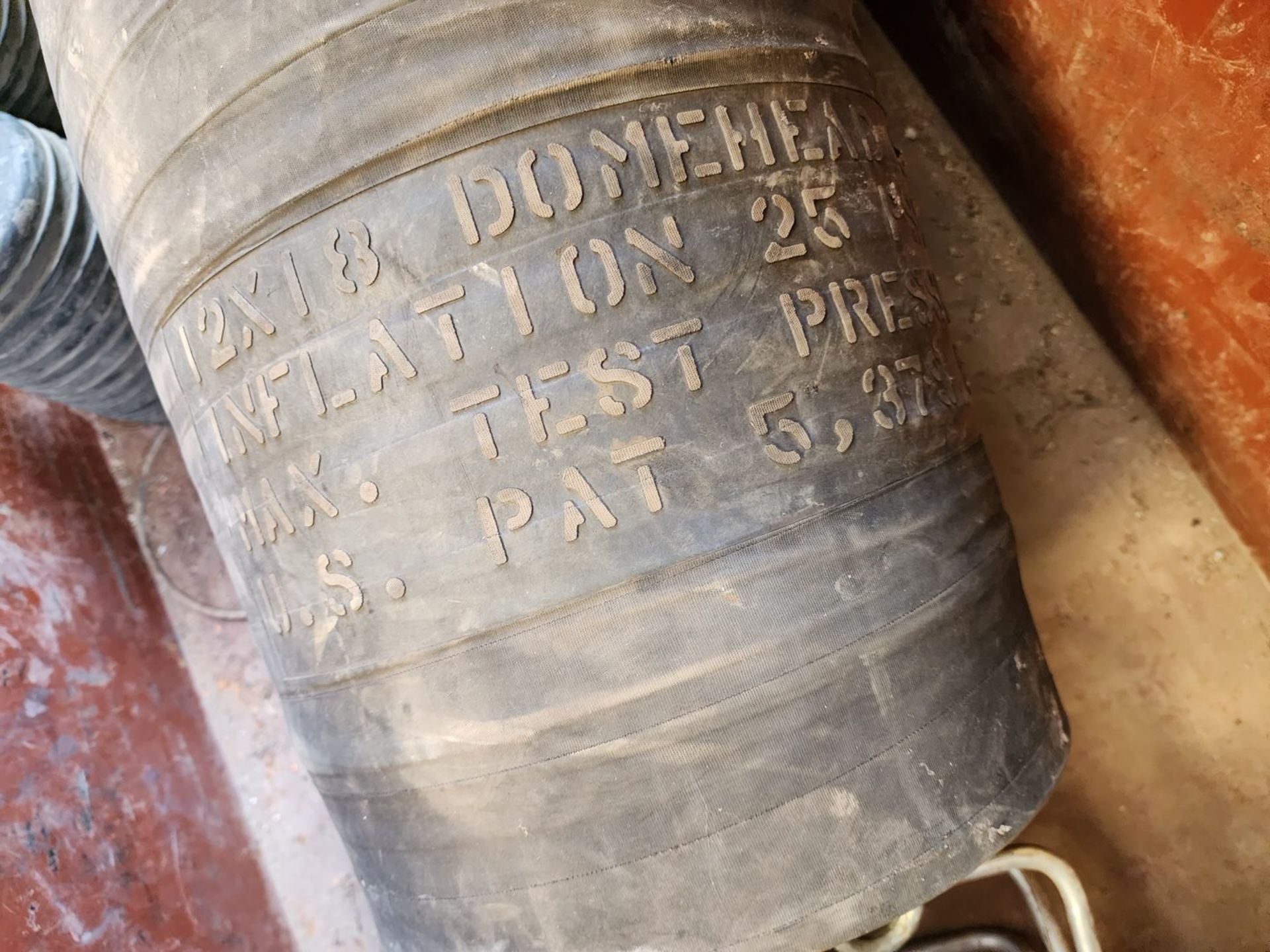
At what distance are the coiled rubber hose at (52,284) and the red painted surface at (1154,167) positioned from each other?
1558 mm

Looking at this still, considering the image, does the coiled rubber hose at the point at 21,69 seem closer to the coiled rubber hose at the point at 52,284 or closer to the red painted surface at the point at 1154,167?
the coiled rubber hose at the point at 52,284

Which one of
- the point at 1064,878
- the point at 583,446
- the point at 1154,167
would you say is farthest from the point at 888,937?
the point at 1154,167

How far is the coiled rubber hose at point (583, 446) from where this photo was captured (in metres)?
0.82

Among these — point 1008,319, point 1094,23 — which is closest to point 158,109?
point 1094,23

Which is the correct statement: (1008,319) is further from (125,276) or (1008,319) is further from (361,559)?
(125,276)

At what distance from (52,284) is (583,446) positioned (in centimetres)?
115

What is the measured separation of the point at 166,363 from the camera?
39.7 inches

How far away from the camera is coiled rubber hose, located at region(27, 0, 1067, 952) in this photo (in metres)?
0.82

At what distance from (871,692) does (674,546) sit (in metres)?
0.25

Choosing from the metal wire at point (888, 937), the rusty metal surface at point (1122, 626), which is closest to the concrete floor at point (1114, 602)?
the rusty metal surface at point (1122, 626)

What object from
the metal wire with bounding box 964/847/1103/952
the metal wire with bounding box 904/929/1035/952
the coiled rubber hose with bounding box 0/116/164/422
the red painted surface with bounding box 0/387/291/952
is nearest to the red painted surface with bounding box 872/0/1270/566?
the metal wire with bounding box 964/847/1103/952

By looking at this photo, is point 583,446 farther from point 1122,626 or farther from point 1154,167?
point 1122,626

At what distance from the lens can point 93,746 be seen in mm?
1681

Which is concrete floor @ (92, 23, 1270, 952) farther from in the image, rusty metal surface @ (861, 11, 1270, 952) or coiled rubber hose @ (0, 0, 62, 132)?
coiled rubber hose @ (0, 0, 62, 132)
